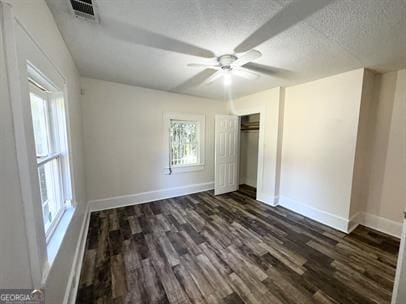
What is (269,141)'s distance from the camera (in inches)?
135

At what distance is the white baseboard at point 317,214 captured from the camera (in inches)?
99.7

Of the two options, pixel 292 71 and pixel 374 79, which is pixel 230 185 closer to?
Result: pixel 292 71

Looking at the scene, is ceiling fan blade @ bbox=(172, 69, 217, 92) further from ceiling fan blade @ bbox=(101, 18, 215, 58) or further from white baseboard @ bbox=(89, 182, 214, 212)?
white baseboard @ bbox=(89, 182, 214, 212)

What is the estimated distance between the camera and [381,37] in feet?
5.13

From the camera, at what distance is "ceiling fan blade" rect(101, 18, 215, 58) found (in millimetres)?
1486

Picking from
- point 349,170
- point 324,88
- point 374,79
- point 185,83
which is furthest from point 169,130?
point 374,79

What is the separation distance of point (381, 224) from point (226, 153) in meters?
2.86

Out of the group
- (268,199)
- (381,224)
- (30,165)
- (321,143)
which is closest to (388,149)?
(321,143)

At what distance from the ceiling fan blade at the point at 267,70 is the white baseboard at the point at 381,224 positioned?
2556 mm

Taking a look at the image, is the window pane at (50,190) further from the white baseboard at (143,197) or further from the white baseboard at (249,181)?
the white baseboard at (249,181)

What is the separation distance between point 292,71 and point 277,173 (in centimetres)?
187

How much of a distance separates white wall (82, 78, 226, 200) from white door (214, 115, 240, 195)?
2.70 feet

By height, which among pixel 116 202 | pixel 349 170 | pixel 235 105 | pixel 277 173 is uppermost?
pixel 235 105

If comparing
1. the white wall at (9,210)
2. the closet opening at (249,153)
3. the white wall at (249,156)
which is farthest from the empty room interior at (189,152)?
the white wall at (249,156)
